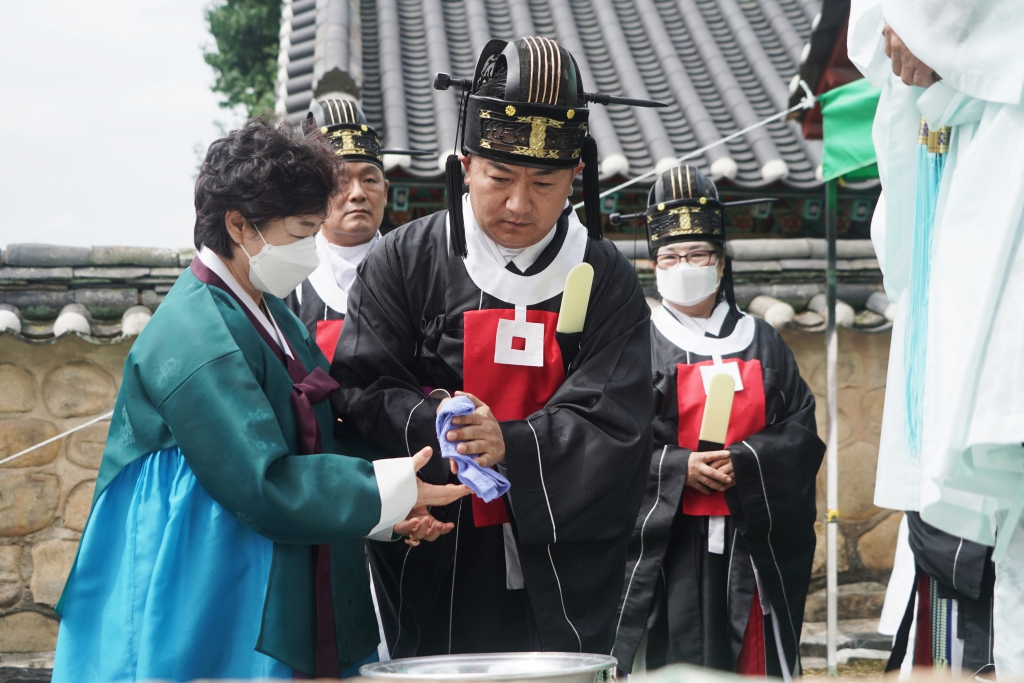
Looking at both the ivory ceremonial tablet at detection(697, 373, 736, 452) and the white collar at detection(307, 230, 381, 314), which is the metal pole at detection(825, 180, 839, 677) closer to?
the ivory ceremonial tablet at detection(697, 373, 736, 452)

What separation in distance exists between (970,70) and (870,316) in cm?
386

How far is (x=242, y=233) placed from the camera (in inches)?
98.2

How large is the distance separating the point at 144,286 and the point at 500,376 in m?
3.52

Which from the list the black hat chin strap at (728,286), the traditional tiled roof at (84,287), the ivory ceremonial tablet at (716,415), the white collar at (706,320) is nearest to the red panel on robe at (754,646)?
the ivory ceremonial tablet at (716,415)

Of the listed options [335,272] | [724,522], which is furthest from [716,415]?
[335,272]

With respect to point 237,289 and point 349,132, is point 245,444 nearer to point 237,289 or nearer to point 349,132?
point 237,289

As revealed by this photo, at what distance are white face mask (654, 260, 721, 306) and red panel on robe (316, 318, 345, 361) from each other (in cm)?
155

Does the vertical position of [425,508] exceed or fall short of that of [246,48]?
it falls short

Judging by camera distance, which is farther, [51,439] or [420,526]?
[51,439]

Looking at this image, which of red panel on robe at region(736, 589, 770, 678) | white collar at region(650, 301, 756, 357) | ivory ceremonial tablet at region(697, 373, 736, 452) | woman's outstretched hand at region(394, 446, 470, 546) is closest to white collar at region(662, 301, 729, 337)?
white collar at region(650, 301, 756, 357)

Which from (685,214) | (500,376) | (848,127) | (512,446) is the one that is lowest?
(512,446)

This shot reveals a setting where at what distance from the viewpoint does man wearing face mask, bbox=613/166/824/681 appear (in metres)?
4.14

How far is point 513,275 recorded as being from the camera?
2.72 meters

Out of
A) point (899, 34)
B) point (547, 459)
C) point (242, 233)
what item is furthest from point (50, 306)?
point (899, 34)
